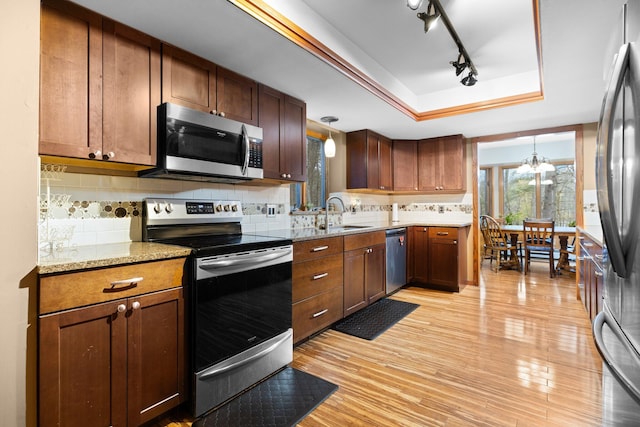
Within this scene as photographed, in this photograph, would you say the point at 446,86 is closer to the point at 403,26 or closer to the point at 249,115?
the point at 403,26

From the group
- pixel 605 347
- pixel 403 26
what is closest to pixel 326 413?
pixel 605 347

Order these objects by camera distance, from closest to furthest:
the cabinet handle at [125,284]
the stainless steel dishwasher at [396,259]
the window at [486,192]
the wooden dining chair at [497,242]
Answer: the cabinet handle at [125,284], the stainless steel dishwasher at [396,259], the wooden dining chair at [497,242], the window at [486,192]

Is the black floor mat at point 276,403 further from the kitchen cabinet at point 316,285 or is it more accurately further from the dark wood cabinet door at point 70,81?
the dark wood cabinet door at point 70,81

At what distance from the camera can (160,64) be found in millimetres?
1924

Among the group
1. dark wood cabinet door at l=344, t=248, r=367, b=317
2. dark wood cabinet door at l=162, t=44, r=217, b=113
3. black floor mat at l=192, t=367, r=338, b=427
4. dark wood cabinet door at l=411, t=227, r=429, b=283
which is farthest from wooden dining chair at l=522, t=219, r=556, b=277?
dark wood cabinet door at l=162, t=44, r=217, b=113

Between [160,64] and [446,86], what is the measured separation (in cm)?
285

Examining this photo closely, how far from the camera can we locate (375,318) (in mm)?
3162

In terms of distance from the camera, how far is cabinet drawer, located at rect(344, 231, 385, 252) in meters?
3.00

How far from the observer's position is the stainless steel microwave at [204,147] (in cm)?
191

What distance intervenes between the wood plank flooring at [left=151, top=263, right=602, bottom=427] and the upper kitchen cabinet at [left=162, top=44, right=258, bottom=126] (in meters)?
1.86

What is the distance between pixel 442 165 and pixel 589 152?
1.67m

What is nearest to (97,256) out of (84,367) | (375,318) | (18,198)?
(18,198)

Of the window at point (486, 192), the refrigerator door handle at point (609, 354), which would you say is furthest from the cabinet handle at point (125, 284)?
the window at point (486, 192)

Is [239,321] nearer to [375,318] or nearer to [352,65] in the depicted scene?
[375,318]
